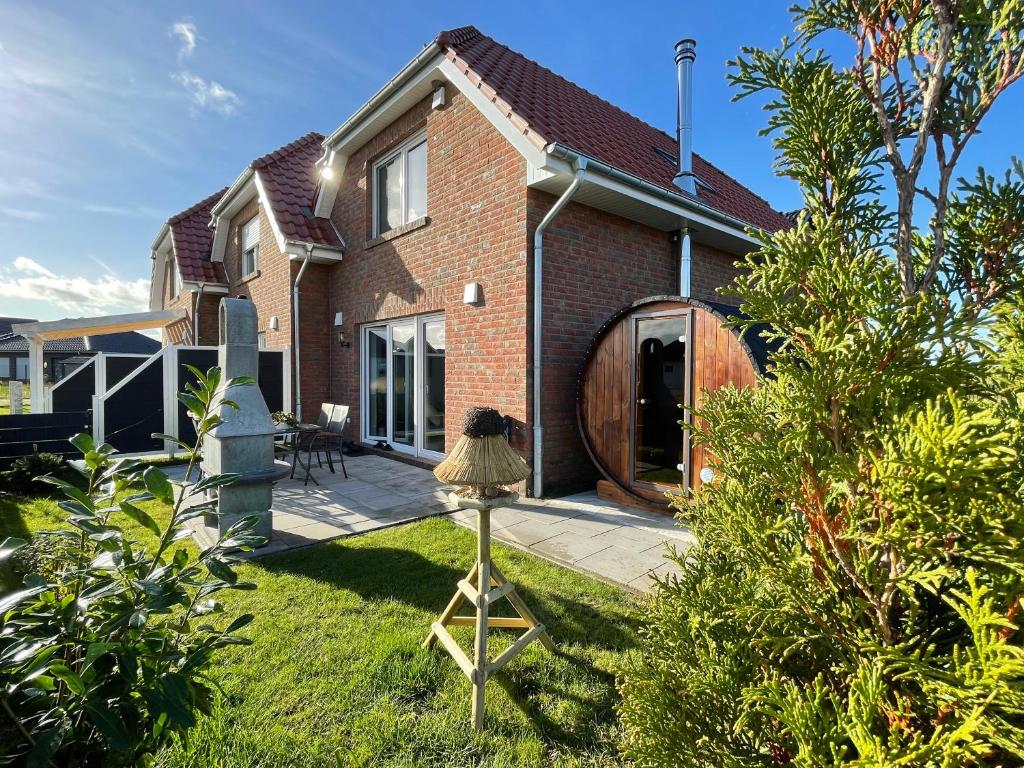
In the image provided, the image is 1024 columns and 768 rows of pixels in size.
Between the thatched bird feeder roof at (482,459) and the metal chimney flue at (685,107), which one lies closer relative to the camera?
the thatched bird feeder roof at (482,459)

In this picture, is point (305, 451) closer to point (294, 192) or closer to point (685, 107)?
point (294, 192)

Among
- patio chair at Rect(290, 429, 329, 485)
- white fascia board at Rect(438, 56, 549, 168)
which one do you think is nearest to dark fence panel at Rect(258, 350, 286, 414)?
patio chair at Rect(290, 429, 329, 485)

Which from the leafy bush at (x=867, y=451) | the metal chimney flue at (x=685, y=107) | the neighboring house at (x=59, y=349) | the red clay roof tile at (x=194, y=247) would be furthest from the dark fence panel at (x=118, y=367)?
the neighboring house at (x=59, y=349)

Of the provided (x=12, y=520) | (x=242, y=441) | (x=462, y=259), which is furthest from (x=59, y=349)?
(x=242, y=441)

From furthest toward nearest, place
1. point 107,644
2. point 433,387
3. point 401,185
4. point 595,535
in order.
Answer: point 401,185
point 433,387
point 595,535
point 107,644

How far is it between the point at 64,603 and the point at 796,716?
70.8 inches

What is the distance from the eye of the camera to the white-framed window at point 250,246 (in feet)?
38.0

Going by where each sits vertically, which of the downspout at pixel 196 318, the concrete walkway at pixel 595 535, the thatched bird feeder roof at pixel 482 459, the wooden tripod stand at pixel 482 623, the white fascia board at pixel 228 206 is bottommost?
the concrete walkway at pixel 595 535

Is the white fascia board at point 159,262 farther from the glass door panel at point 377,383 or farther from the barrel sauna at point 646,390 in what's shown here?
the barrel sauna at point 646,390

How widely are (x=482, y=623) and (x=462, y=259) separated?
5504 millimetres

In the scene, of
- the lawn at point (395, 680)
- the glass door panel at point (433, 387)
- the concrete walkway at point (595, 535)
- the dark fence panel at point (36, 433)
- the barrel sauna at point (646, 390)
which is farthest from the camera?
the glass door panel at point (433, 387)

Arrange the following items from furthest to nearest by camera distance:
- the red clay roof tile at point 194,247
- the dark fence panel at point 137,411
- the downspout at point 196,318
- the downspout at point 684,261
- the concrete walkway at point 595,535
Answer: the downspout at point 196,318 → the red clay roof tile at point 194,247 → the dark fence panel at point 137,411 → the downspout at point 684,261 → the concrete walkway at point 595,535

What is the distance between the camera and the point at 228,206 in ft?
38.7

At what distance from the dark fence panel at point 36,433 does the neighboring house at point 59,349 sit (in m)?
28.0
